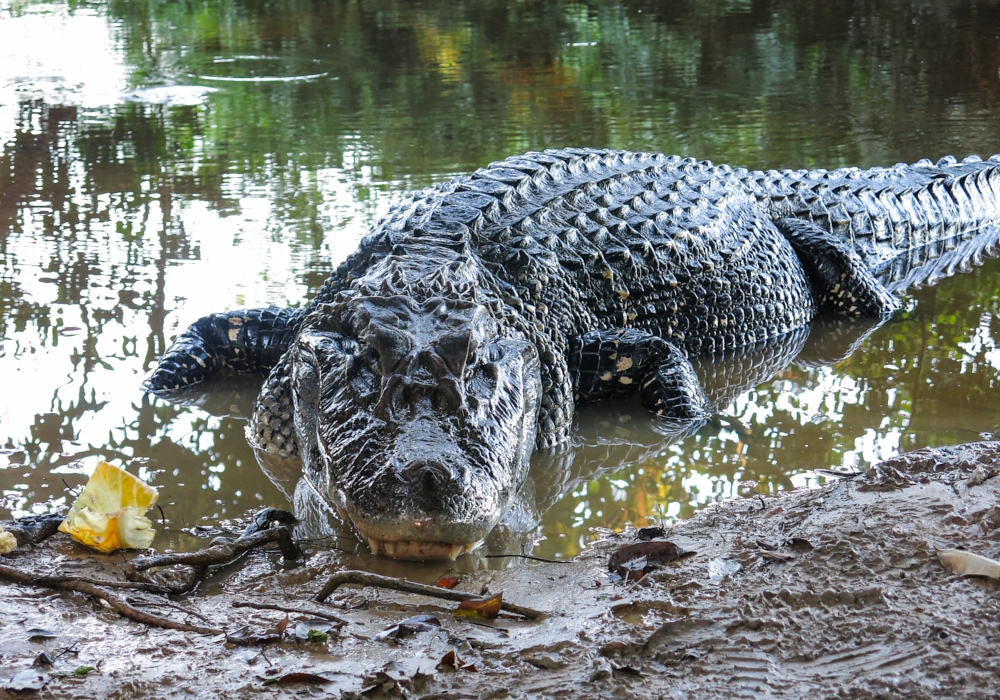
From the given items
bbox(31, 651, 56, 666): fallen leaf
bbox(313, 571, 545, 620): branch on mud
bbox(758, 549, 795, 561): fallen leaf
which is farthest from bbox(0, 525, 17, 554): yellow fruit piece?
bbox(758, 549, 795, 561): fallen leaf

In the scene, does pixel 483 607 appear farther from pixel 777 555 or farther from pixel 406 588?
pixel 777 555

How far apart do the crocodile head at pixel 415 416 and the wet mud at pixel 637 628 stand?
0.20m

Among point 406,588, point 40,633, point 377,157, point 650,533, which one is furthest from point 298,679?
point 377,157

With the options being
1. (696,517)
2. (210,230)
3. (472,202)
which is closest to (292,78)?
(210,230)

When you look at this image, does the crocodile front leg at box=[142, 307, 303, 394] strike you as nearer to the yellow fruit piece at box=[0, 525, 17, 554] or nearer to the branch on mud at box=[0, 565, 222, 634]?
the yellow fruit piece at box=[0, 525, 17, 554]

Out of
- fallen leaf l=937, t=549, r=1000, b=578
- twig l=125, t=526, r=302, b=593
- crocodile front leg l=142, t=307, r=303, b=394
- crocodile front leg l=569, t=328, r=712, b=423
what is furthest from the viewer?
crocodile front leg l=142, t=307, r=303, b=394

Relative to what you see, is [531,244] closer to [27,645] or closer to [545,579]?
[545,579]

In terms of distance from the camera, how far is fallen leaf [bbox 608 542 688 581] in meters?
2.29

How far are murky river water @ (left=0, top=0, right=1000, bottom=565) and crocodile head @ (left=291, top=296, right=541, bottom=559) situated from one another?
341mm

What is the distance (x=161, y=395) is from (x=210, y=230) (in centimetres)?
241

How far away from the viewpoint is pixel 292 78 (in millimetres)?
11422

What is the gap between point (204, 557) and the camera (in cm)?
237

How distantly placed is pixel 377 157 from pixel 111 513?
5937 millimetres

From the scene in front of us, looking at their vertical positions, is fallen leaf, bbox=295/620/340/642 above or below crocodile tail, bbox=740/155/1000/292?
below
